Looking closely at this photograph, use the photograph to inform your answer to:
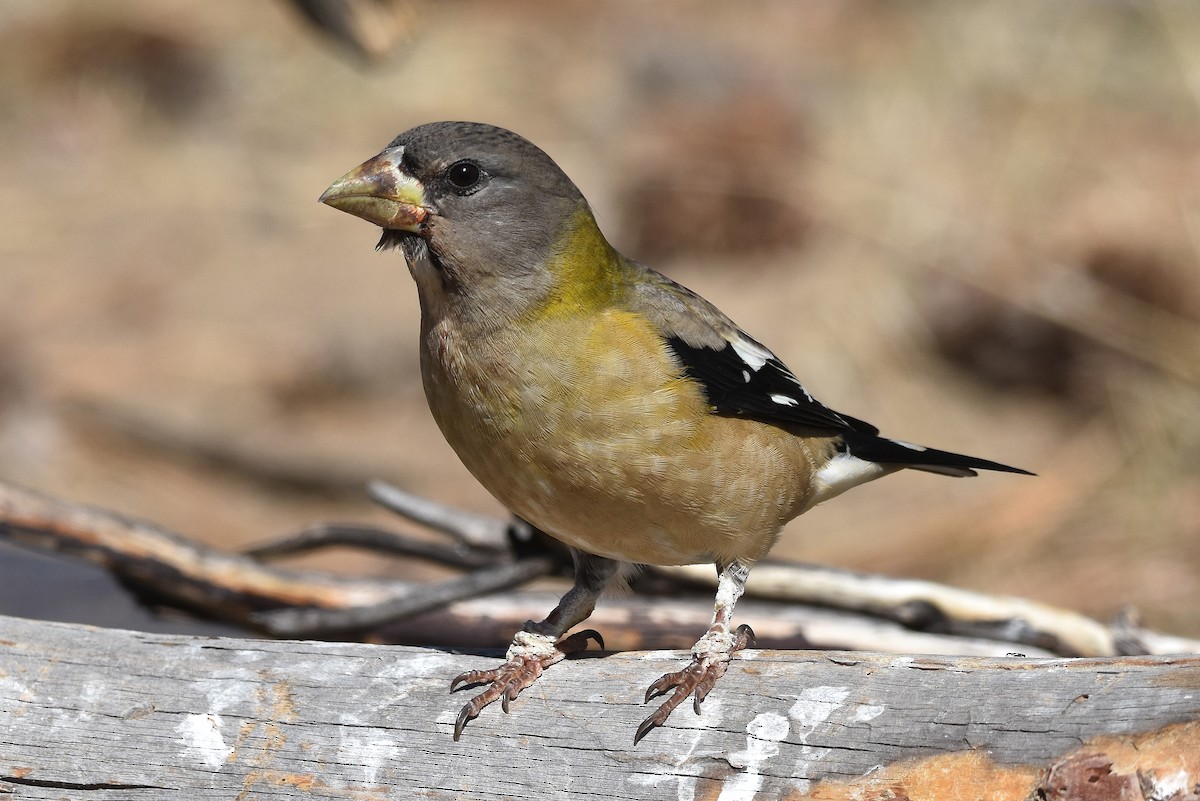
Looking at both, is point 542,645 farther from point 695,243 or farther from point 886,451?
point 695,243

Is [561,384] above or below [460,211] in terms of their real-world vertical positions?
below

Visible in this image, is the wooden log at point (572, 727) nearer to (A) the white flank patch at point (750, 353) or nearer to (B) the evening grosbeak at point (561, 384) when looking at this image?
(B) the evening grosbeak at point (561, 384)

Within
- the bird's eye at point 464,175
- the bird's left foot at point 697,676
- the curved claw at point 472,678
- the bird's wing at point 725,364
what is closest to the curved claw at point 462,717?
the curved claw at point 472,678

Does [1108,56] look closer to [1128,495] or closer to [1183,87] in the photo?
[1183,87]

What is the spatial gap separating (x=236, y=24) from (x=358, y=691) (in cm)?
1320

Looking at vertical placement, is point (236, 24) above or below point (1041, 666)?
above

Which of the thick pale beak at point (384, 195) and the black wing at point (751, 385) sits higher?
the thick pale beak at point (384, 195)

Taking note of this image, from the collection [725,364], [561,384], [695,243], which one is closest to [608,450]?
[561,384]

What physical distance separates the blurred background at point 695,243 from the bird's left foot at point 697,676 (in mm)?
3245

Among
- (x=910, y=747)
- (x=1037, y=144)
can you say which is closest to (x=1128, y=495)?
(x=1037, y=144)

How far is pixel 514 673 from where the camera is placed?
3.60m

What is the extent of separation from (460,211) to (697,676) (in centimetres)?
145

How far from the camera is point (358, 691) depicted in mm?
3529

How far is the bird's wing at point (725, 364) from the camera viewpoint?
3.82 metres
